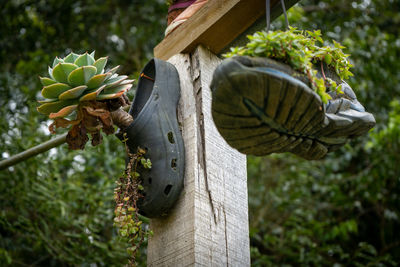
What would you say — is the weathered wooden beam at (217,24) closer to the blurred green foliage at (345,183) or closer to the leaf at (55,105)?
the leaf at (55,105)

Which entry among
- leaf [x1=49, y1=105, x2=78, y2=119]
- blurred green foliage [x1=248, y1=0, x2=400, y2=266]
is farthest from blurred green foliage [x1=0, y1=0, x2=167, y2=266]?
leaf [x1=49, y1=105, x2=78, y2=119]

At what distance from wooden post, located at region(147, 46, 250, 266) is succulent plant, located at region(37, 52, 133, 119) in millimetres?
350

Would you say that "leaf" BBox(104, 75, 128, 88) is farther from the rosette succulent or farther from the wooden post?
the wooden post

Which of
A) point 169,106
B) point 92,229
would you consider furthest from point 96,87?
point 92,229

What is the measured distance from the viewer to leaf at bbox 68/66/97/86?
1.96 metres

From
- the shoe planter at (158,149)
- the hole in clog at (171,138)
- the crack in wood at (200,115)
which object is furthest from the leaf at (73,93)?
the crack in wood at (200,115)

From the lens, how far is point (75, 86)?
6.57ft

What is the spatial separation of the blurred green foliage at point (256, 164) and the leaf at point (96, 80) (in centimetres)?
217

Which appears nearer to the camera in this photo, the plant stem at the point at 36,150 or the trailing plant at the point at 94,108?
the trailing plant at the point at 94,108

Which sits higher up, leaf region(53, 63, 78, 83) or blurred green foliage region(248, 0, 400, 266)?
blurred green foliage region(248, 0, 400, 266)

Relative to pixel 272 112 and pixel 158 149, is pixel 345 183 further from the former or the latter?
pixel 272 112

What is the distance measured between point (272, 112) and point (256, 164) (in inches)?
151

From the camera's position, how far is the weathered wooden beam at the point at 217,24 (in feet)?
7.29

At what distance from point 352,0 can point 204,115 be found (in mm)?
4273
